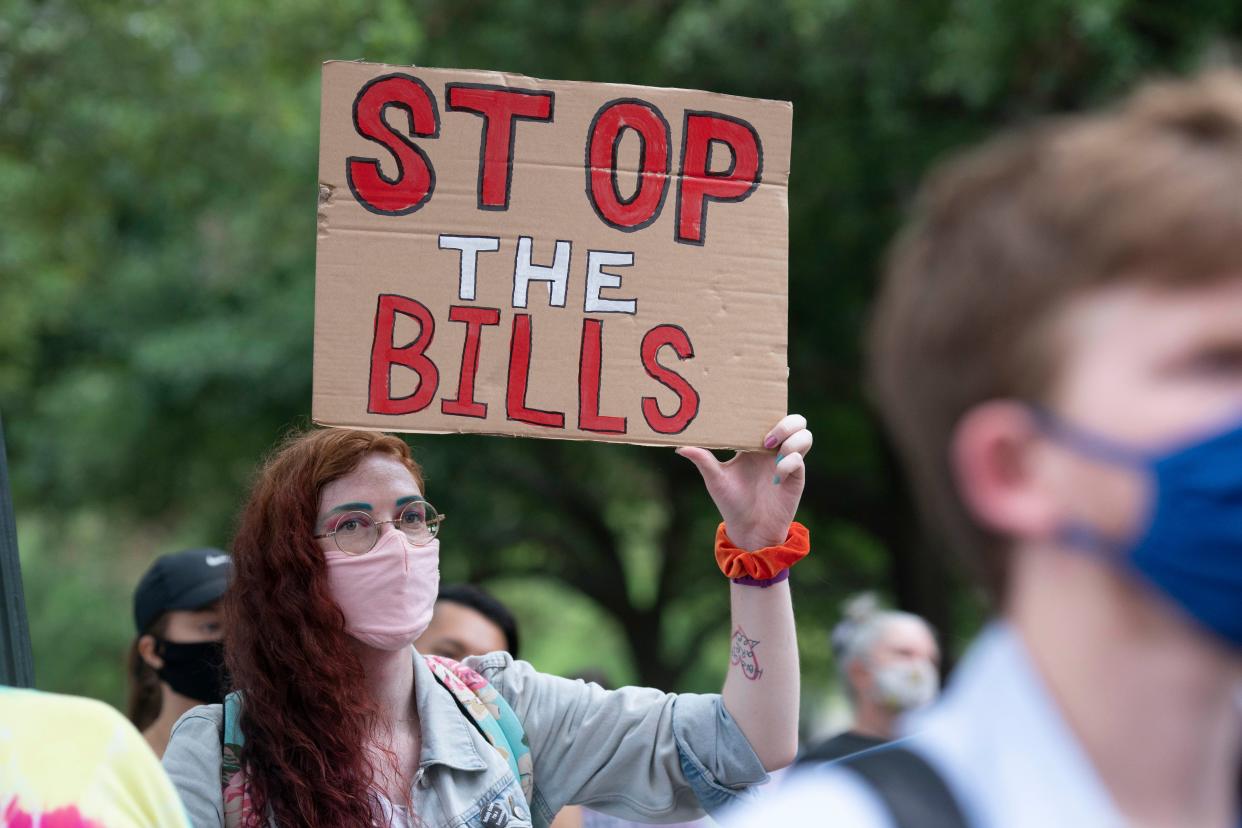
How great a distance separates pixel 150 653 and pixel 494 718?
178 centimetres

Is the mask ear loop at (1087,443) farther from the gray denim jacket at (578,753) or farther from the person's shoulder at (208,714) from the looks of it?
the person's shoulder at (208,714)

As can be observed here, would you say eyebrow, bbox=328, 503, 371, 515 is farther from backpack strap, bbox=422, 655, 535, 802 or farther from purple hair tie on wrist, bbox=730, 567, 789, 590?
purple hair tie on wrist, bbox=730, 567, 789, 590

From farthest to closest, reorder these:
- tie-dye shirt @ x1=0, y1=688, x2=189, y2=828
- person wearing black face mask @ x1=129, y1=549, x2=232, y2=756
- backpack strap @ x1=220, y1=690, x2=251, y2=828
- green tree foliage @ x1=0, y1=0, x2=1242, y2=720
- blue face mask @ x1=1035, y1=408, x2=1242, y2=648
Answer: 1. green tree foliage @ x1=0, y1=0, x2=1242, y2=720
2. person wearing black face mask @ x1=129, y1=549, x2=232, y2=756
3. backpack strap @ x1=220, y1=690, x2=251, y2=828
4. tie-dye shirt @ x1=0, y1=688, x2=189, y2=828
5. blue face mask @ x1=1035, y1=408, x2=1242, y2=648

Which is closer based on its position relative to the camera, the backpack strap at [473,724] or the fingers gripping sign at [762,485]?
the backpack strap at [473,724]

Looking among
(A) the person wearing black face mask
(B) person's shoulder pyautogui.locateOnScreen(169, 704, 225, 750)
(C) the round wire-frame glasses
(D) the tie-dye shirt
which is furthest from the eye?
(A) the person wearing black face mask

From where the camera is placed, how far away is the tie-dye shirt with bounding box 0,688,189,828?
1729 millimetres

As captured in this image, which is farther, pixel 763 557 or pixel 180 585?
pixel 180 585

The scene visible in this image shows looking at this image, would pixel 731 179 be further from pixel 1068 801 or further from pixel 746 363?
pixel 1068 801

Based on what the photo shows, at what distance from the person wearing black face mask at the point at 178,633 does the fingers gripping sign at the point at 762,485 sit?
1.87m

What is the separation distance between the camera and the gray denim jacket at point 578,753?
284cm

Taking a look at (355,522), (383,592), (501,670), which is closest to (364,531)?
(355,522)

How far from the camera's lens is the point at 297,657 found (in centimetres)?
284

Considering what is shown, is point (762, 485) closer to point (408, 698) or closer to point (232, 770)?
Result: point (408, 698)

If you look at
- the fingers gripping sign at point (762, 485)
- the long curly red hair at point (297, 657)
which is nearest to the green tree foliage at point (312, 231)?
the long curly red hair at point (297, 657)
